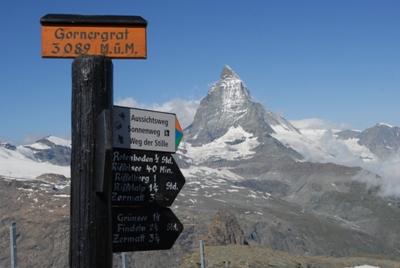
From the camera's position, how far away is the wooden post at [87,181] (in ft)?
19.2

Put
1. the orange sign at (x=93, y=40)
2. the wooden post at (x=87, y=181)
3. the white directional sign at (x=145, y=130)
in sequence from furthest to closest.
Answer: the white directional sign at (x=145, y=130) < the orange sign at (x=93, y=40) < the wooden post at (x=87, y=181)

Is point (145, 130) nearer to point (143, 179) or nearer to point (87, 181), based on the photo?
point (143, 179)

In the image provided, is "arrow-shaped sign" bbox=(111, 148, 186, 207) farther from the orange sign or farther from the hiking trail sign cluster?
the orange sign

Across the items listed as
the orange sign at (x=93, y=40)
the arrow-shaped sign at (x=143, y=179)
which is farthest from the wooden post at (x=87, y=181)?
the arrow-shaped sign at (x=143, y=179)

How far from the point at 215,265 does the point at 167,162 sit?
80.0ft

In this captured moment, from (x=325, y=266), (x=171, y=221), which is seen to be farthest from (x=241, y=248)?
(x=171, y=221)

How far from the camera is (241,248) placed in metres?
36.3

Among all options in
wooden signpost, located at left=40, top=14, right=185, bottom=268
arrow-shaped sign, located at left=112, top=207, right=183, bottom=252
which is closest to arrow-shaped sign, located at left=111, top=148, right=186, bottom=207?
wooden signpost, located at left=40, top=14, right=185, bottom=268

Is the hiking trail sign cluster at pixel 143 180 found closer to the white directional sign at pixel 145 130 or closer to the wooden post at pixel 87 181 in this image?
the white directional sign at pixel 145 130

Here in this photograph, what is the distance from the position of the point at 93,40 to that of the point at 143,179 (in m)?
1.79

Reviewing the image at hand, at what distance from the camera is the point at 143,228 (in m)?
7.14

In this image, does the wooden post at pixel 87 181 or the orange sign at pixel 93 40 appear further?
the orange sign at pixel 93 40

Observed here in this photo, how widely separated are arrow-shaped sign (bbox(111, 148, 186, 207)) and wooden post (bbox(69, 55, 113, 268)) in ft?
3.04

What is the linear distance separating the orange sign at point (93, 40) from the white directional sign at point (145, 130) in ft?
2.30
